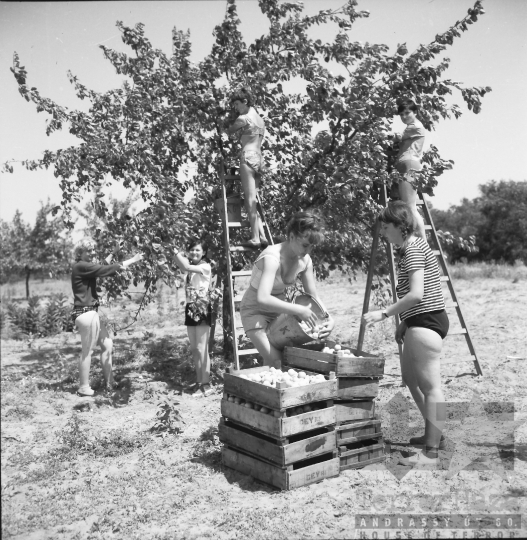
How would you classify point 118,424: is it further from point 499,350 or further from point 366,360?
point 499,350

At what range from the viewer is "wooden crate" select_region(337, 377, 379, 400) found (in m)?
4.14

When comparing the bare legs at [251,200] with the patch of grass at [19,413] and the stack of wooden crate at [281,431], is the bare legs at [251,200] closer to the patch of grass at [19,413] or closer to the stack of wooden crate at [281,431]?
the stack of wooden crate at [281,431]

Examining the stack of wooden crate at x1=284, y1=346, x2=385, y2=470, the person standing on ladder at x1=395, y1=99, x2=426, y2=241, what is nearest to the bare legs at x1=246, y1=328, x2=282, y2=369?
the stack of wooden crate at x1=284, y1=346, x2=385, y2=470

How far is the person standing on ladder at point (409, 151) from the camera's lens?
6488mm

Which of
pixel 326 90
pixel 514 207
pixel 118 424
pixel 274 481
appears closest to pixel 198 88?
pixel 326 90

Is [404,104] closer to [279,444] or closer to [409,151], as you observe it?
[409,151]

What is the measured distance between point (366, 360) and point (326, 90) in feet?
12.7

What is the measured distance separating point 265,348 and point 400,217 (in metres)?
1.50

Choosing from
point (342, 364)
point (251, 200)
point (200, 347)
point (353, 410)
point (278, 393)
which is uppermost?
point (251, 200)

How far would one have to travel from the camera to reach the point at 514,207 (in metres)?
33.8

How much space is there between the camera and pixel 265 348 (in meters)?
4.47

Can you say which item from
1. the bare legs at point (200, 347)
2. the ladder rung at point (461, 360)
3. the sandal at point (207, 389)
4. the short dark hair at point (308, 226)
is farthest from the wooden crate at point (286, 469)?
the ladder rung at point (461, 360)

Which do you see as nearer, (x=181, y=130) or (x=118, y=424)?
(x=118, y=424)

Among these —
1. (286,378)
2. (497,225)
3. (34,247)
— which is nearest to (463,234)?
(497,225)
